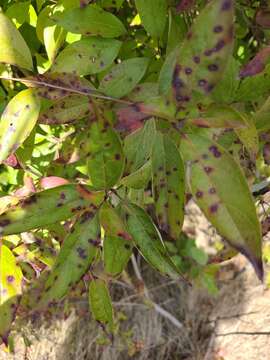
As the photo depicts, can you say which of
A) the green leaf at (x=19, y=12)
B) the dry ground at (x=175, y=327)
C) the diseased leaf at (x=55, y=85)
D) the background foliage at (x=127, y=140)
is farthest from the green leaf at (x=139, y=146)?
the dry ground at (x=175, y=327)

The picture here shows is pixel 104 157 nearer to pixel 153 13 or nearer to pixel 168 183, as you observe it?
pixel 168 183

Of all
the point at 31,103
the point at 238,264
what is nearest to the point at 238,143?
the point at 31,103

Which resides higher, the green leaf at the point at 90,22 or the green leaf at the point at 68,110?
the green leaf at the point at 90,22

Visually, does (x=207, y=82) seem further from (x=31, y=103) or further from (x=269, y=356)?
(x=269, y=356)

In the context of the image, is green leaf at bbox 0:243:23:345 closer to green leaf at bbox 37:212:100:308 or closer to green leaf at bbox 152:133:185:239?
green leaf at bbox 37:212:100:308

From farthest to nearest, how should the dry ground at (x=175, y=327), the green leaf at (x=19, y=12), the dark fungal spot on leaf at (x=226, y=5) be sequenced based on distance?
the dry ground at (x=175, y=327) < the green leaf at (x=19, y=12) < the dark fungal spot on leaf at (x=226, y=5)

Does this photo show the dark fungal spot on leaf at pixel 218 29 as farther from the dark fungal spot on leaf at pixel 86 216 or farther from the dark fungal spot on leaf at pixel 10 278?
the dark fungal spot on leaf at pixel 10 278
